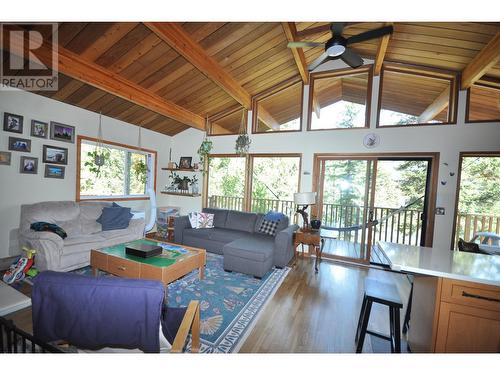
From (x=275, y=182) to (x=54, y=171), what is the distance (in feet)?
13.3

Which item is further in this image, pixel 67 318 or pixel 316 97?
pixel 316 97

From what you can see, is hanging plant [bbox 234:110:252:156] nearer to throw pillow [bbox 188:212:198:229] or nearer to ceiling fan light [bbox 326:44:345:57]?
throw pillow [bbox 188:212:198:229]

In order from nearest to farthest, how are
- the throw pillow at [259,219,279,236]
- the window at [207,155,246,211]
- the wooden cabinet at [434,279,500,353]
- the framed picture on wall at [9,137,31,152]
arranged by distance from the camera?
the wooden cabinet at [434,279,500,353], the framed picture on wall at [9,137,31,152], the throw pillow at [259,219,279,236], the window at [207,155,246,211]

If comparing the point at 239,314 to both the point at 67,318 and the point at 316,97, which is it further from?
the point at 316,97

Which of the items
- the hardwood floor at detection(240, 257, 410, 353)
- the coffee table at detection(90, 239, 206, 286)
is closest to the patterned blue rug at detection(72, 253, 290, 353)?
the hardwood floor at detection(240, 257, 410, 353)

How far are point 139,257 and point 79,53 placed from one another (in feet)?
8.49

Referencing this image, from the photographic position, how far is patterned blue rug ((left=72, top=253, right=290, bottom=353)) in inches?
68.0

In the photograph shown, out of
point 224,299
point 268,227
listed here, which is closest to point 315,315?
point 224,299

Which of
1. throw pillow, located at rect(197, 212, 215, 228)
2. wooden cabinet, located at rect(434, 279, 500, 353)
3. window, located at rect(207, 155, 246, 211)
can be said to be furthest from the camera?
window, located at rect(207, 155, 246, 211)

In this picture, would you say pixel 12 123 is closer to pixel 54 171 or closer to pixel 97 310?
pixel 54 171

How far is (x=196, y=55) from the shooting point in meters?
2.81

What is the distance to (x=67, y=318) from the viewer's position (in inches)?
39.7

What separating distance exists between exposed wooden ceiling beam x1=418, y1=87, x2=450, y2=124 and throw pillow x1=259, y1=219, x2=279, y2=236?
2971 millimetres

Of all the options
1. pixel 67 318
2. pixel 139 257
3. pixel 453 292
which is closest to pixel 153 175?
pixel 139 257
